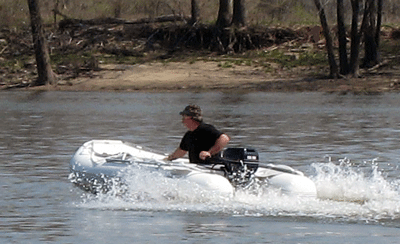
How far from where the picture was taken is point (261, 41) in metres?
43.0

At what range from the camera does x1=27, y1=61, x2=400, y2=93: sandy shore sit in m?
36.0

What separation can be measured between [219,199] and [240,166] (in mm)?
567

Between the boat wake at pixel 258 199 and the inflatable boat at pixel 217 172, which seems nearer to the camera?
the boat wake at pixel 258 199

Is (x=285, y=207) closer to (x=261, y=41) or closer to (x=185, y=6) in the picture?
(x=261, y=41)

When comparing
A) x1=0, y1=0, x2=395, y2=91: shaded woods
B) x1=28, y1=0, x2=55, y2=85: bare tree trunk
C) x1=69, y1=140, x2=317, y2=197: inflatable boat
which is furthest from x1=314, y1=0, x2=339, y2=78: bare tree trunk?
x1=69, y1=140, x2=317, y2=197: inflatable boat

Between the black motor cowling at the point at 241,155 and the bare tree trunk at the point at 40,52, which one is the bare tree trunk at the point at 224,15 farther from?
the black motor cowling at the point at 241,155

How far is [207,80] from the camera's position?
1465 inches

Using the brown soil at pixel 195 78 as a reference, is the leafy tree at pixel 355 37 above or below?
above

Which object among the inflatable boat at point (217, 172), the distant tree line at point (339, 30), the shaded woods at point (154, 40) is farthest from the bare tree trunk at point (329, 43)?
the inflatable boat at point (217, 172)

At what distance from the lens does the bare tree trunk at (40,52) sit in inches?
1517

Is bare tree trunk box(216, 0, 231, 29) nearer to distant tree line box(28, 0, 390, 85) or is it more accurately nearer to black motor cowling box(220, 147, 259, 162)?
distant tree line box(28, 0, 390, 85)

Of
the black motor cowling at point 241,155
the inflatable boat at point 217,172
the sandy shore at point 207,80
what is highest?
the black motor cowling at point 241,155

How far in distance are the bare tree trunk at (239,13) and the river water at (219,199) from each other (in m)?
10.6

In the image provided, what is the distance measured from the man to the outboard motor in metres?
0.17
